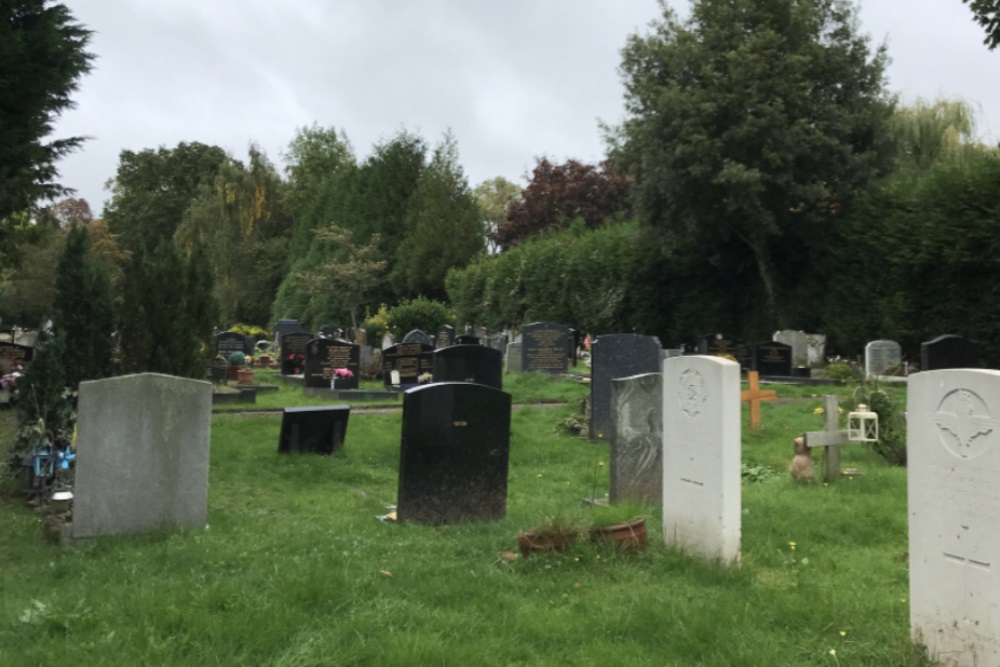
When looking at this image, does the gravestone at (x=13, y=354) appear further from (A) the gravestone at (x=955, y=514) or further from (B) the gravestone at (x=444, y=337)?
(A) the gravestone at (x=955, y=514)

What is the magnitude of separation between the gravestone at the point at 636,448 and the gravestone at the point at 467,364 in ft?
17.0

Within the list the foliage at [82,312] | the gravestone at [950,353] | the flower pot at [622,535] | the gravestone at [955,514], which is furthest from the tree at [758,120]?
the gravestone at [955,514]

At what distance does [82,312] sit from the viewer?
29.5ft

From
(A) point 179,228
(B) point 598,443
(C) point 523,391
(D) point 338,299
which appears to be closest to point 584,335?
(C) point 523,391

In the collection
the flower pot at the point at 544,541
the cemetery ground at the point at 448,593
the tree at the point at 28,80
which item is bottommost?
the cemetery ground at the point at 448,593

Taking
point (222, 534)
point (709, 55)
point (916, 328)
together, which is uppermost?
point (709, 55)

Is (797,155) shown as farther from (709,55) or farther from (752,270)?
(752,270)

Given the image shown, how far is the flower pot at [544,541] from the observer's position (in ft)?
18.0

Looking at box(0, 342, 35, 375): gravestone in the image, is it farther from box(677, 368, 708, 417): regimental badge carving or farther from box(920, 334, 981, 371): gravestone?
box(920, 334, 981, 371): gravestone

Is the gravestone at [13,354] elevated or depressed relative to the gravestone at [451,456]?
elevated

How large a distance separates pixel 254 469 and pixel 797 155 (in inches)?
717

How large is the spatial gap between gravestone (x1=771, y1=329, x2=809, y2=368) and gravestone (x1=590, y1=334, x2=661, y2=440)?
40.5 ft

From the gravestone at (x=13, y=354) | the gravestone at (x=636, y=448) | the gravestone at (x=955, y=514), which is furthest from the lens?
the gravestone at (x=13, y=354)

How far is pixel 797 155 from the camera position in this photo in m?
22.9
